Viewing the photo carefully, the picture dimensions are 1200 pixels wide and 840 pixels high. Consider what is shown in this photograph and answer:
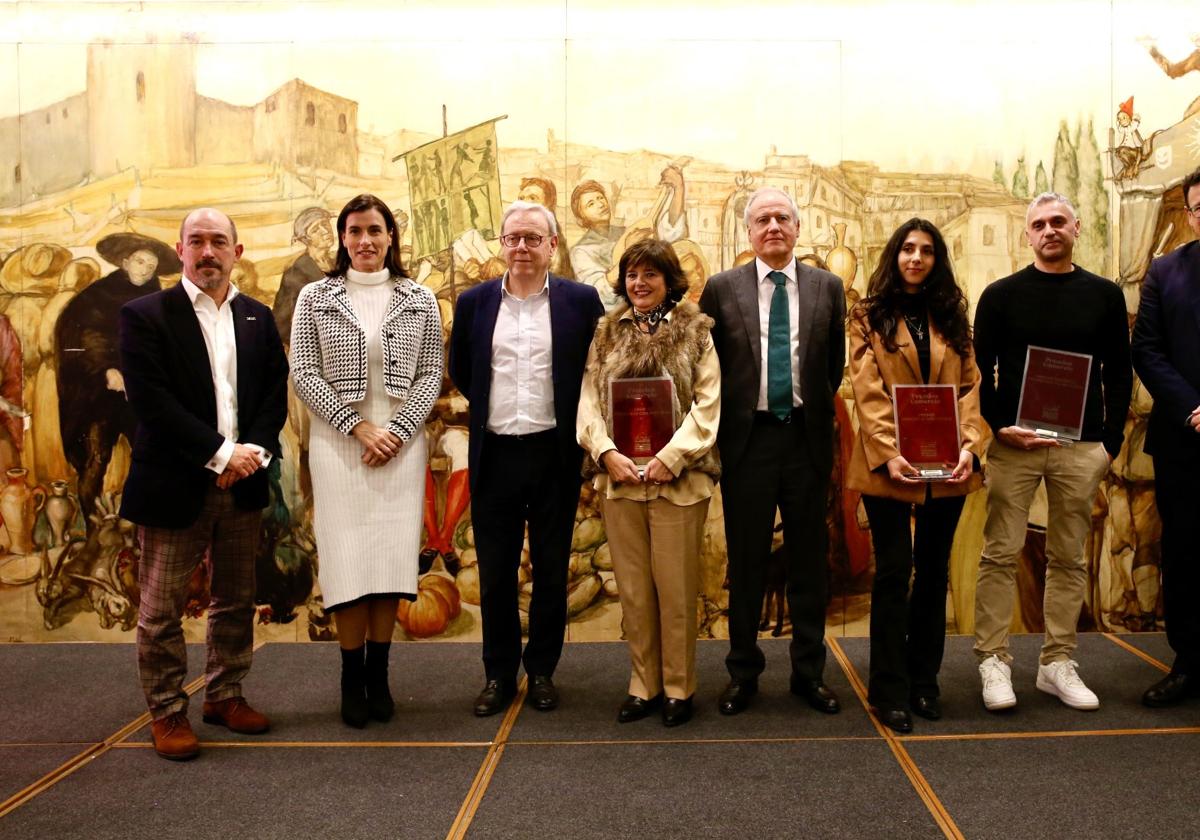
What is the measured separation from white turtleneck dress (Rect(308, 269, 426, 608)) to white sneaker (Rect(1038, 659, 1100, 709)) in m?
2.48

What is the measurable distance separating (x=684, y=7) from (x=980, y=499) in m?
2.98

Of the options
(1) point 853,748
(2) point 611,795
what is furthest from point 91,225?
(1) point 853,748

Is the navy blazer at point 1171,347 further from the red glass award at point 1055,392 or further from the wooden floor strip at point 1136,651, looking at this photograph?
the wooden floor strip at point 1136,651

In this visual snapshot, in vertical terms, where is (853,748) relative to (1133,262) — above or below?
below

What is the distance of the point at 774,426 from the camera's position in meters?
3.08

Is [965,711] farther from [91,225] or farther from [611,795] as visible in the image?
[91,225]

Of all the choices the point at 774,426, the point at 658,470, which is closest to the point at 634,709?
the point at 658,470

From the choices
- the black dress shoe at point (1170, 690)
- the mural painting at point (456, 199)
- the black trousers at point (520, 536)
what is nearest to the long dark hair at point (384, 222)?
the black trousers at point (520, 536)

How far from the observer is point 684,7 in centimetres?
429

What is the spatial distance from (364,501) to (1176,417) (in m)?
3.05

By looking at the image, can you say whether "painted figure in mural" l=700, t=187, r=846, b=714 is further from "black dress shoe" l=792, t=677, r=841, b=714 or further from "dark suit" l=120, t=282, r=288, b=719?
"dark suit" l=120, t=282, r=288, b=719

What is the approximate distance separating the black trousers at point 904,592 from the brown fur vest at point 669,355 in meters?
0.66

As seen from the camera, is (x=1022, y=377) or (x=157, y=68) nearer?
(x=1022, y=377)

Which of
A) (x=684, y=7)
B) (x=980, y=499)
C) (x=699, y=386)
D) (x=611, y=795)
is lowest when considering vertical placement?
(x=611, y=795)
